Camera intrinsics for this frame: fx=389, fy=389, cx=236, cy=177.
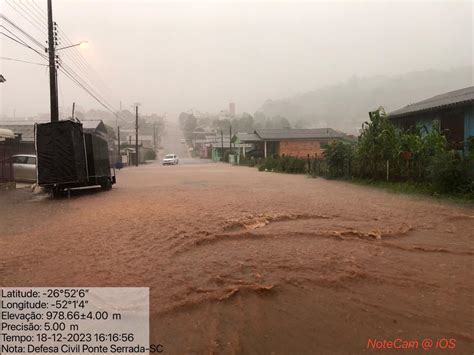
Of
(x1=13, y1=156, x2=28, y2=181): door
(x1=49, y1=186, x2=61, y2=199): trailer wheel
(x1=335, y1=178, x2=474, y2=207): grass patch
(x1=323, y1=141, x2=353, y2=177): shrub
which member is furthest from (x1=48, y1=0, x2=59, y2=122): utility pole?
(x1=335, y1=178, x2=474, y2=207): grass patch

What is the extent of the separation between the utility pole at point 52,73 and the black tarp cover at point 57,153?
12.2 ft

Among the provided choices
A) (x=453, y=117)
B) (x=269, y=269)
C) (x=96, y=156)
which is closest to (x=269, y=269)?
(x=269, y=269)

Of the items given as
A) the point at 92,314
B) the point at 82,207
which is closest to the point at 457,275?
the point at 92,314

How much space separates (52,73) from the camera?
17078 millimetres

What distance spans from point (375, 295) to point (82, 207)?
9216mm

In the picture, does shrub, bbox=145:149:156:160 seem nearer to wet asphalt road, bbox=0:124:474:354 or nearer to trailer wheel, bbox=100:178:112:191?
trailer wheel, bbox=100:178:112:191

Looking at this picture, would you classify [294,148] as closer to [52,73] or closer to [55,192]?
[52,73]

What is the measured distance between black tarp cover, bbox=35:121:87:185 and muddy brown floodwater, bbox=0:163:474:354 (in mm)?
3538

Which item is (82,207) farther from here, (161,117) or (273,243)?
(161,117)

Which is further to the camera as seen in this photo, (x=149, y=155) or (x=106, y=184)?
(x=149, y=155)

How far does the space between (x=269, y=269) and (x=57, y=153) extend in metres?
10.8

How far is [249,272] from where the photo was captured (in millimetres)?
5043

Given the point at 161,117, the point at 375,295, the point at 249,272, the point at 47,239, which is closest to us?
the point at 375,295

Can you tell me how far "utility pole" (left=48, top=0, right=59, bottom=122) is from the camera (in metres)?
16.9
